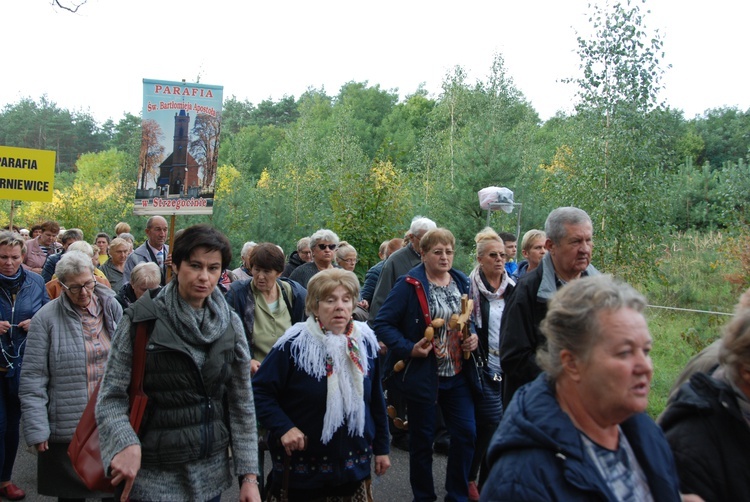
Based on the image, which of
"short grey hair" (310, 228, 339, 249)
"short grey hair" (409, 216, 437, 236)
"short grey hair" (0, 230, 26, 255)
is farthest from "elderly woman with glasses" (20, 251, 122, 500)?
"short grey hair" (409, 216, 437, 236)

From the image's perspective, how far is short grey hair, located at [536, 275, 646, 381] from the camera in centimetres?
215

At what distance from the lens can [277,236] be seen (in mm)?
17094

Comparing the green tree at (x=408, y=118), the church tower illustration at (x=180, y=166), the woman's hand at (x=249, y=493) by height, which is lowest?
the woman's hand at (x=249, y=493)

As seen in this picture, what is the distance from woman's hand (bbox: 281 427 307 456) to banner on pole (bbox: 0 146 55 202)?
28.1 ft

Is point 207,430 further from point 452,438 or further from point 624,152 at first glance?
point 624,152

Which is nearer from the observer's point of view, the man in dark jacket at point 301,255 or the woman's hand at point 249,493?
the woman's hand at point 249,493

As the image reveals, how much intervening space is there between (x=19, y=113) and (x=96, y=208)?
50.4 meters

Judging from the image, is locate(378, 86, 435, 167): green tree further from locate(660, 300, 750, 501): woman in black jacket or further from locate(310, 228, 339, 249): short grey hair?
locate(660, 300, 750, 501): woman in black jacket

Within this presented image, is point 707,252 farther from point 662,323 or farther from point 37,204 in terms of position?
point 37,204

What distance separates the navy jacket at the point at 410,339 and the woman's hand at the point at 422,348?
0.04m

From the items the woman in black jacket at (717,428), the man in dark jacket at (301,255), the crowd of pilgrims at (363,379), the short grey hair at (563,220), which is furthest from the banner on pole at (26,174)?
the woman in black jacket at (717,428)

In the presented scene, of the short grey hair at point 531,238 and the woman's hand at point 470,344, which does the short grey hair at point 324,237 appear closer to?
the short grey hair at point 531,238

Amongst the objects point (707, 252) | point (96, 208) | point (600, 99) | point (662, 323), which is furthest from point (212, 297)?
point (96, 208)

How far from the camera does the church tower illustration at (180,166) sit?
257 inches
